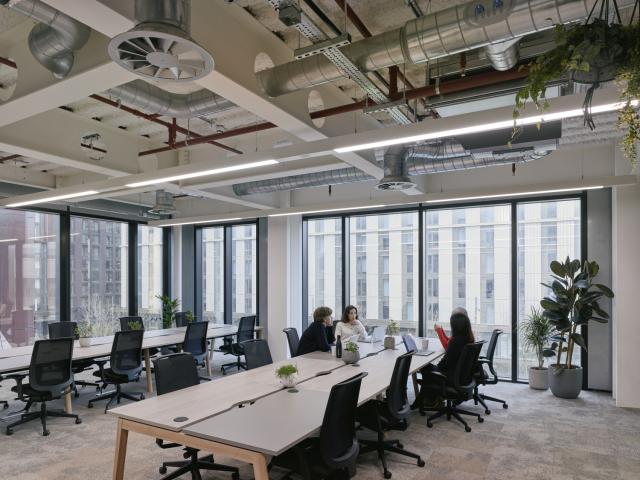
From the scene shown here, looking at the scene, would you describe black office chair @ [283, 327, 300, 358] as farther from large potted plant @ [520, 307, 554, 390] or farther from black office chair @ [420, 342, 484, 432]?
large potted plant @ [520, 307, 554, 390]

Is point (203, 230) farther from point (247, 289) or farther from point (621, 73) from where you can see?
point (621, 73)

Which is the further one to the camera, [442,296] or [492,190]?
[442,296]

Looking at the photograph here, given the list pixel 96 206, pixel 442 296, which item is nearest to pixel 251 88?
pixel 442 296

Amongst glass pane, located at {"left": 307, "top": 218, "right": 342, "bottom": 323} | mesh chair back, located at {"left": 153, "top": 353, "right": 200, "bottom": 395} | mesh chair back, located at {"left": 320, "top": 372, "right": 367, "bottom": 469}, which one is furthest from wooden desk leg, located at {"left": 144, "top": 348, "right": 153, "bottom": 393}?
mesh chair back, located at {"left": 320, "top": 372, "right": 367, "bottom": 469}

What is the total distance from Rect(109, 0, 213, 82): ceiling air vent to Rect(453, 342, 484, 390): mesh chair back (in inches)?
156

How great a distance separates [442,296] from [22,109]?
630 centimetres

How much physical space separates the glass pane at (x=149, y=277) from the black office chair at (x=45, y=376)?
5056 millimetres

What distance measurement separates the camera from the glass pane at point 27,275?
25.1 feet

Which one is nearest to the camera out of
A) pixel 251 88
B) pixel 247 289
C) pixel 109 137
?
pixel 251 88

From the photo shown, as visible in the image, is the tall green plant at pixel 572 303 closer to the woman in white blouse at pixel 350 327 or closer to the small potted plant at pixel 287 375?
the woman in white blouse at pixel 350 327

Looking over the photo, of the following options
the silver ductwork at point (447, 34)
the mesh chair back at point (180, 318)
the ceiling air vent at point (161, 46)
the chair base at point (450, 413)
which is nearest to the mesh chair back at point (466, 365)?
the chair base at point (450, 413)

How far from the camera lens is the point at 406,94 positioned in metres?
3.48

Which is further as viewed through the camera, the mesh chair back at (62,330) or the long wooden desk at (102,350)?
the mesh chair back at (62,330)

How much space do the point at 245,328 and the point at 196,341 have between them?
3.72ft
